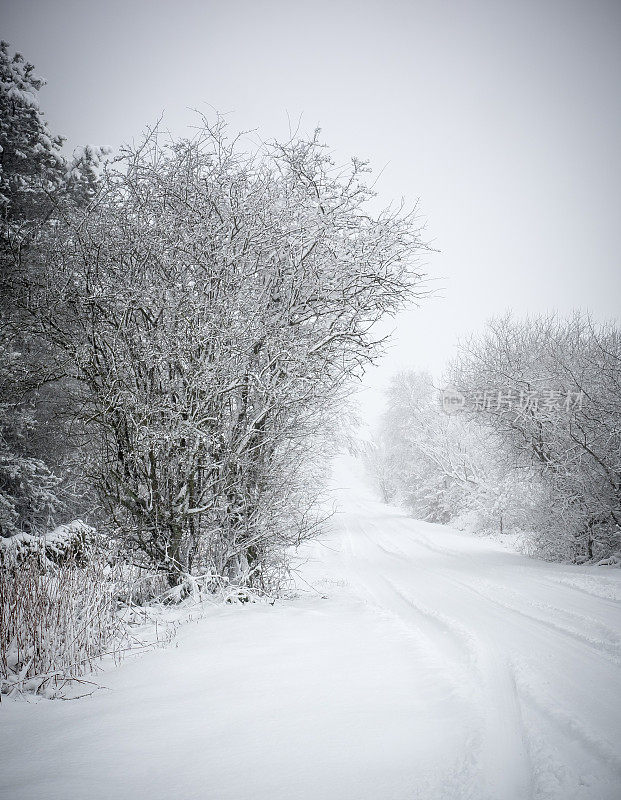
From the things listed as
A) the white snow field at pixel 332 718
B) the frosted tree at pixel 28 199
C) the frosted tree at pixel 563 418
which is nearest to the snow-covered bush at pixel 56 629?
the white snow field at pixel 332 718

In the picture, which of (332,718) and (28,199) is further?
(28,199)

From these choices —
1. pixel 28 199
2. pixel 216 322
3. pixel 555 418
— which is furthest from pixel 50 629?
pixel 555 418

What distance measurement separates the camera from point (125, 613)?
14.4 ft

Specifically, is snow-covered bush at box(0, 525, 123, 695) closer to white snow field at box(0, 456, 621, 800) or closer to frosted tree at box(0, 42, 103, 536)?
white snow field at box(0, 456, 621, 800)

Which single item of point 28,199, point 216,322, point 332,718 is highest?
point 28,199

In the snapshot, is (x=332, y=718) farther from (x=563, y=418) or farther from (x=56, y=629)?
(x=563, y=418)

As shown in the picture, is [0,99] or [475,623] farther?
[0,99]

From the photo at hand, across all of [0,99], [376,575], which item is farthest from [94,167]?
[376,575]

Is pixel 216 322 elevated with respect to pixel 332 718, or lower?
elevated

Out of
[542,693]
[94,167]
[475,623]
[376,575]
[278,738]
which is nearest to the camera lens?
[278,738]

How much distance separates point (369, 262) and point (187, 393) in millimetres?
2790

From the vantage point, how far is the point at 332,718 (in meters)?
2.38

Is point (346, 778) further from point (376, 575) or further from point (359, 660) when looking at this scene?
point (376, 575)

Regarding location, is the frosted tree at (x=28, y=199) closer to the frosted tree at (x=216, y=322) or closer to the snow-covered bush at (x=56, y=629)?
the frosted tree at (x=216, y=322)
